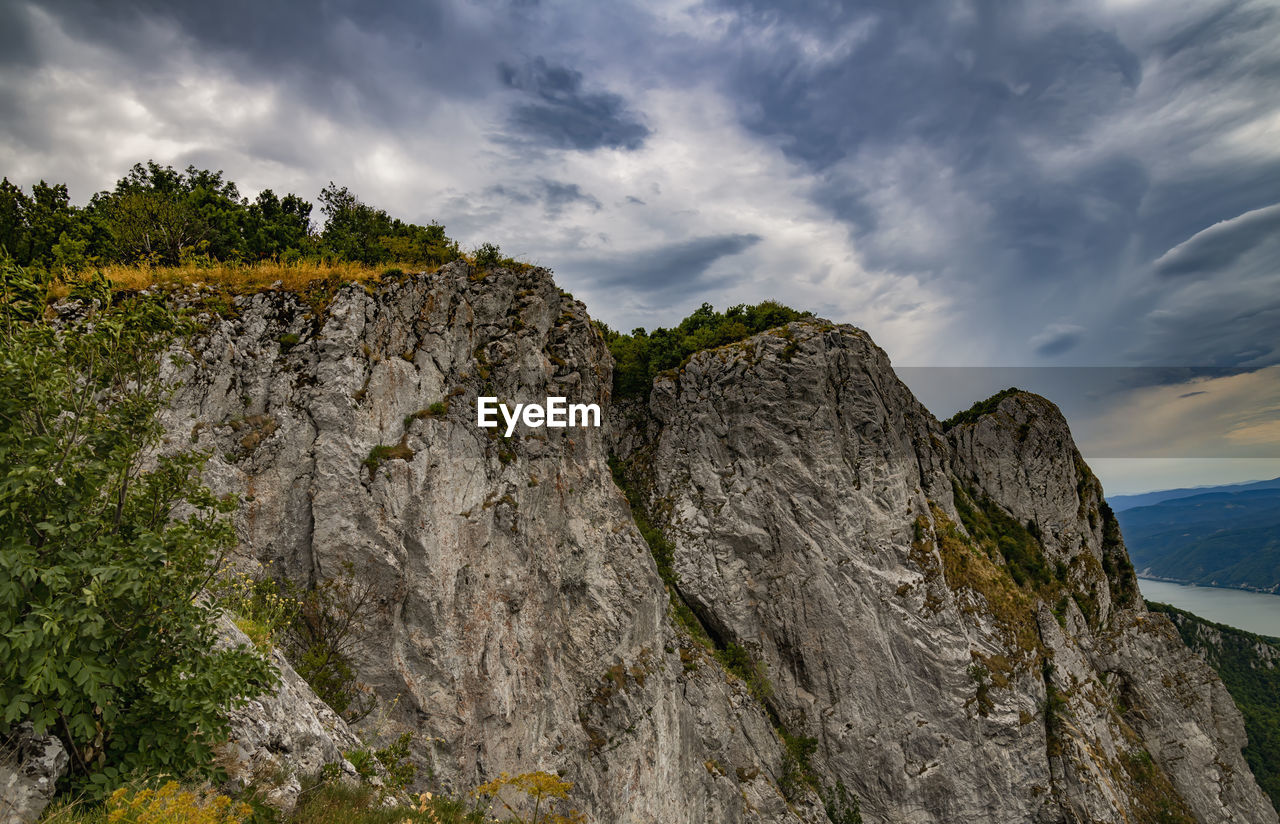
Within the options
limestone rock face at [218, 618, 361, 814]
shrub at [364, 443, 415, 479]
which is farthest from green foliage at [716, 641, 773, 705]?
limestone rock face at [218, 618, 361, 814]

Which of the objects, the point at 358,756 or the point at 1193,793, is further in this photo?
the point at 1193,793

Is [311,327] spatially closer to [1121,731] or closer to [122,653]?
[122,653]

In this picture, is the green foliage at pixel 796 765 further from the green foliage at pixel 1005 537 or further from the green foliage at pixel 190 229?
the green foliage at pixel 190 229

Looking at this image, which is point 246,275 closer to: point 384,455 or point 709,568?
point 384,455

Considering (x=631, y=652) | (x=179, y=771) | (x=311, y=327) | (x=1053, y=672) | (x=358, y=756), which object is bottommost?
(x=1053, y=672)

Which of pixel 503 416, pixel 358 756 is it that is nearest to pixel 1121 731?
pixel 503 416

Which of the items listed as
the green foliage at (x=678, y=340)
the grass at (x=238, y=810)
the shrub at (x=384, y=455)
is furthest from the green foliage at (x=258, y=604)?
the green foliage at (x=678, y=340)
